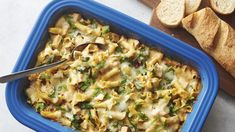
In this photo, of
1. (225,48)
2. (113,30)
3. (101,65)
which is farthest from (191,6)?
(101,65)

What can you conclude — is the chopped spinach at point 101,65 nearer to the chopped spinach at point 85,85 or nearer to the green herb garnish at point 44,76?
the chopped spinach at point 85,85

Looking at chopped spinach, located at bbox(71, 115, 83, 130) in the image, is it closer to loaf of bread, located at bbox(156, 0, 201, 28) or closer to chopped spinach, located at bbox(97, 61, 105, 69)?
chopped spinach, located at bbox(97, 61, 105, 69)

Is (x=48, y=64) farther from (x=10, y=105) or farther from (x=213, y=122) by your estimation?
(x=213, y=122)

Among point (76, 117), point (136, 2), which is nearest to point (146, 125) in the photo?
point (76, 117)

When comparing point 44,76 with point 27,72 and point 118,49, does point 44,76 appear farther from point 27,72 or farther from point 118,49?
point 118,49

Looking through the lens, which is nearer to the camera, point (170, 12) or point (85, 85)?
point (85, 85)

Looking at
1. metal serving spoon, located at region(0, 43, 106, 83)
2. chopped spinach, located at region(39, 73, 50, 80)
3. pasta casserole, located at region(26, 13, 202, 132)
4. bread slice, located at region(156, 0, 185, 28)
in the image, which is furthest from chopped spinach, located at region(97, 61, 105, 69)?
bread slice, located at region(156, 0, 185, 28)
